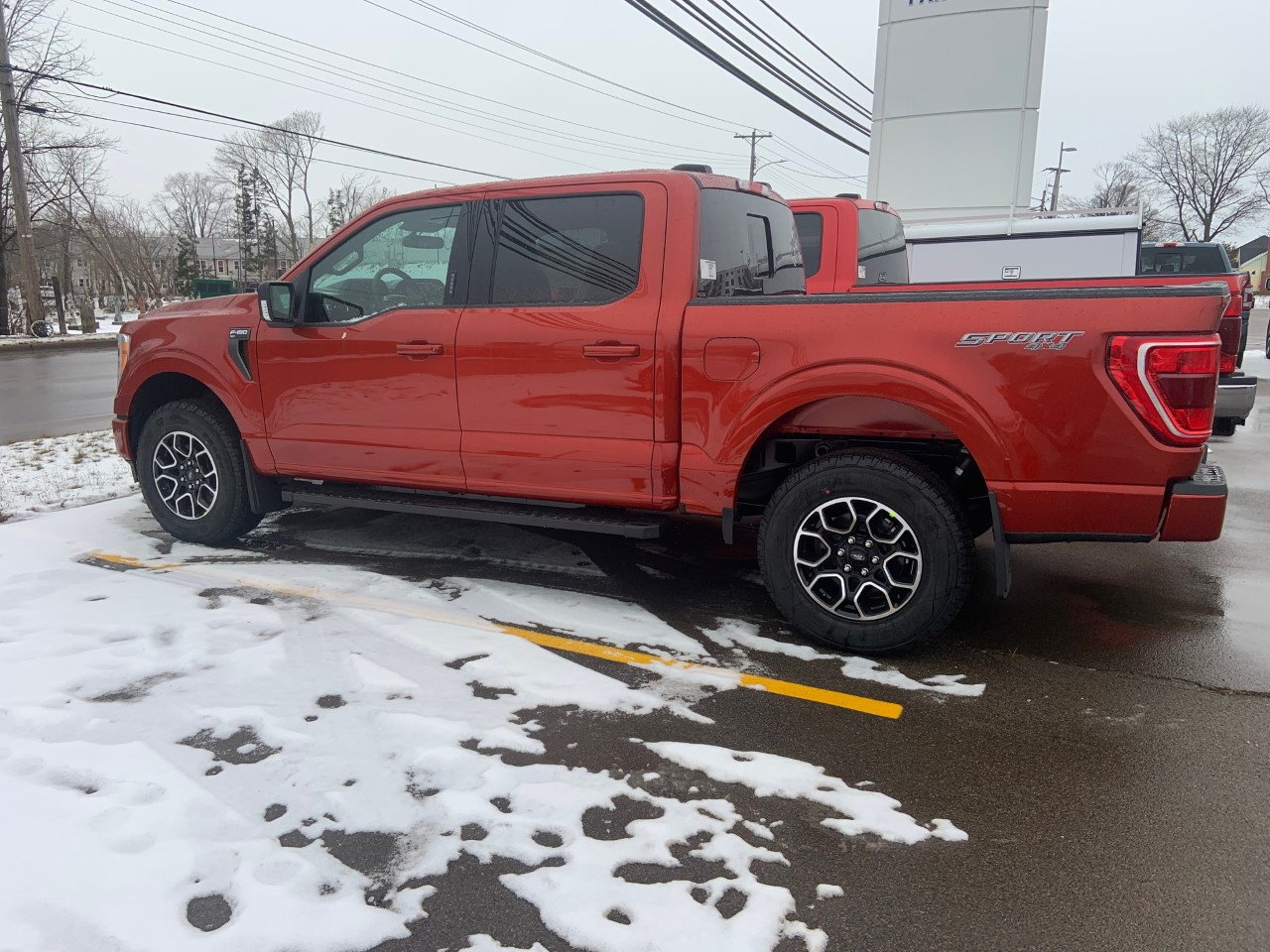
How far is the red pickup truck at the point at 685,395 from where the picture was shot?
3.11 m

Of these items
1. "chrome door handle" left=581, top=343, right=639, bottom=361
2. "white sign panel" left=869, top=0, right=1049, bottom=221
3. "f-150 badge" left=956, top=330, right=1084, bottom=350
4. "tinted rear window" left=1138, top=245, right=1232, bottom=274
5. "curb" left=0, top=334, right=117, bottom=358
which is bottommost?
"curb" left=0, top=334, right=117, bottom=358

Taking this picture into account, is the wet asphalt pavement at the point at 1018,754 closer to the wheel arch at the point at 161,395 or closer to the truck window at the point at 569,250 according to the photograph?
the wheel arch at the point at 161,395

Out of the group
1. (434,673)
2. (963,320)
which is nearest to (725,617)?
(434,673)

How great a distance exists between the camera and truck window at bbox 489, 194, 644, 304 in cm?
390

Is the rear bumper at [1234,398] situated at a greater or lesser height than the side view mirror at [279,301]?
lesser

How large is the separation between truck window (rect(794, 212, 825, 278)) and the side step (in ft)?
10.8

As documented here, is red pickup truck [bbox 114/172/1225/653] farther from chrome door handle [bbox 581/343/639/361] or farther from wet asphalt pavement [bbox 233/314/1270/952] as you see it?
wet asphalt pavement [bbox 233/314/1270/952]

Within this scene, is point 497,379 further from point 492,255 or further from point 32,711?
point 32,711

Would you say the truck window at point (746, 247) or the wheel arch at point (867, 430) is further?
the truck window at point (746, 247)

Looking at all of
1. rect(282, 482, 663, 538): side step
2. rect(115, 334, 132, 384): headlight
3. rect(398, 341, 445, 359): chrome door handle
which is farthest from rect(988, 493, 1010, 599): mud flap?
rect(115, 334, 132, 384): headlight

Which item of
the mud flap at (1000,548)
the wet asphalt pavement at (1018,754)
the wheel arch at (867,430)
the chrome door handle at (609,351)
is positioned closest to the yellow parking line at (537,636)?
the wet asphalt pavement at (1018,754)

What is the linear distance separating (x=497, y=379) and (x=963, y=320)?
209cm

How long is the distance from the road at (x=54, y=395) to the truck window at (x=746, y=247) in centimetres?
831

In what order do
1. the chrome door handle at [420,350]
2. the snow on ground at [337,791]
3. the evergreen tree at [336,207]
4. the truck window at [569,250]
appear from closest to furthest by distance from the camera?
1. the snow on ground at [337,791]
2. the truck window at [569,250]
3. the chrome door handle at [420,350]
4. the evergreen tree at [336,207]
